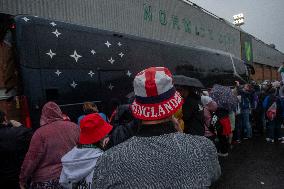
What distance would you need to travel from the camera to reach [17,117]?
5285 mm

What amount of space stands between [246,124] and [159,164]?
9.60 metres

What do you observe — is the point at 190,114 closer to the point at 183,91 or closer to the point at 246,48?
the point at 183,91

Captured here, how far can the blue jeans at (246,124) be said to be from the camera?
10.3 metres

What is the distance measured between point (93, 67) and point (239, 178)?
329 centimetres

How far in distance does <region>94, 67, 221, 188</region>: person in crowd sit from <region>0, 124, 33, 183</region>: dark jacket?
2483 mm

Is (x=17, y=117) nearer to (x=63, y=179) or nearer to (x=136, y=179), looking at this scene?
(x=63, y=179)

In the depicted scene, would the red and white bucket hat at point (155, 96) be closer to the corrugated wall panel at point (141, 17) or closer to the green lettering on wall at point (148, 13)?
the corrugated wall panel at point (141, 17)

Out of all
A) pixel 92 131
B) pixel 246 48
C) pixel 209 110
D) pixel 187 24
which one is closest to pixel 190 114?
pixel 92 131

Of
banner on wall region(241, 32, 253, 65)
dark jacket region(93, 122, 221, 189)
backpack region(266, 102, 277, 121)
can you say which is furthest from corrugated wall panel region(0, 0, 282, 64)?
dark jacket region(93, 122, 221, 189)

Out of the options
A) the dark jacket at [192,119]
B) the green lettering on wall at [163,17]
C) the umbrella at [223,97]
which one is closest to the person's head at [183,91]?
the dark jacket at [192,119]

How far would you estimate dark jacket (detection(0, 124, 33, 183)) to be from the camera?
366 cm

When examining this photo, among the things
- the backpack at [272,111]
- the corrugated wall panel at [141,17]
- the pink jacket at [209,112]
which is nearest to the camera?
the pink jacket at [209,112]

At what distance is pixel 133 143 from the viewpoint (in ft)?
4.79

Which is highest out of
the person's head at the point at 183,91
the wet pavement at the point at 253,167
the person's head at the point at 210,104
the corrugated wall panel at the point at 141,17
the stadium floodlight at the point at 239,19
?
the stadium floodlight at the point at 239,19
